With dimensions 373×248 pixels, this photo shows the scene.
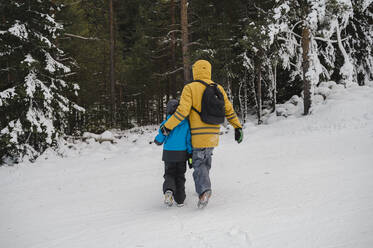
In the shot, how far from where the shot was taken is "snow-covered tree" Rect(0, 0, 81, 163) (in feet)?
28.0

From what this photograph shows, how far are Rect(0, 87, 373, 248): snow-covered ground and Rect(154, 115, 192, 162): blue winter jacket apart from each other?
78 centimetres

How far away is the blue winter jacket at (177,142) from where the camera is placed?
380 cm

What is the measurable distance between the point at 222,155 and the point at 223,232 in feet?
16.3

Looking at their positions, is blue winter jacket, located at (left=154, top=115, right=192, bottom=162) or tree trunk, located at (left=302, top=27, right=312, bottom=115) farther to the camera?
tree trunk, located at (left=302, top=27, right=312, bottom=115)

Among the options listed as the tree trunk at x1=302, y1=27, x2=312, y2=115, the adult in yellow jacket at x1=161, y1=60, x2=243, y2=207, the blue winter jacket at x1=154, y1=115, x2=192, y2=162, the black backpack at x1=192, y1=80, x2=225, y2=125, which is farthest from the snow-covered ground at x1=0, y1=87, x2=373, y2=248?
the tree trunk at x1=302, y1=27, x2=312, y2=115

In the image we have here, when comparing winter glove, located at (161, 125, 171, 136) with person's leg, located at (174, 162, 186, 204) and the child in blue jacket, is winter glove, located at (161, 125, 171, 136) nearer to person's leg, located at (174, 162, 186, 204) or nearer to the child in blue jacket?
the child in blue jacket

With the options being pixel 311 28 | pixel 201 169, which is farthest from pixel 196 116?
pixel 311 28

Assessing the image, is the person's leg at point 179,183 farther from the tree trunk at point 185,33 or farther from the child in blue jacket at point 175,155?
the tree trunk at point 185,33

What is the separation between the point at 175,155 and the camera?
12.5ft

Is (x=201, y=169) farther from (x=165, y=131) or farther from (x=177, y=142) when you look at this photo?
(x=165, y=131)

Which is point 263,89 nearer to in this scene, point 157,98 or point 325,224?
point 157,98

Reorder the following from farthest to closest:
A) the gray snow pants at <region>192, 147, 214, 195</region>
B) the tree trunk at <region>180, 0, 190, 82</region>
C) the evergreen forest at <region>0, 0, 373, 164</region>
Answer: the tree trunk at <region>180, 0, 190, 82</region>
the evergreen forest at <region>0, 0, 373, 164</region>
the gray snow pants at <region>192, 147, 214, 195</region>

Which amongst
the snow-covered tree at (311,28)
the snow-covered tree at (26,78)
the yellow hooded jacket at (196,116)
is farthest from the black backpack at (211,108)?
the snow-covered tree at (311,28)

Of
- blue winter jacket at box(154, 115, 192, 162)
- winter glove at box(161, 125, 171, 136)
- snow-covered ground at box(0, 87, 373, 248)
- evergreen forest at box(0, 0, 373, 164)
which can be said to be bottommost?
snow-covered ground at box(0, 87, 373, 248)
